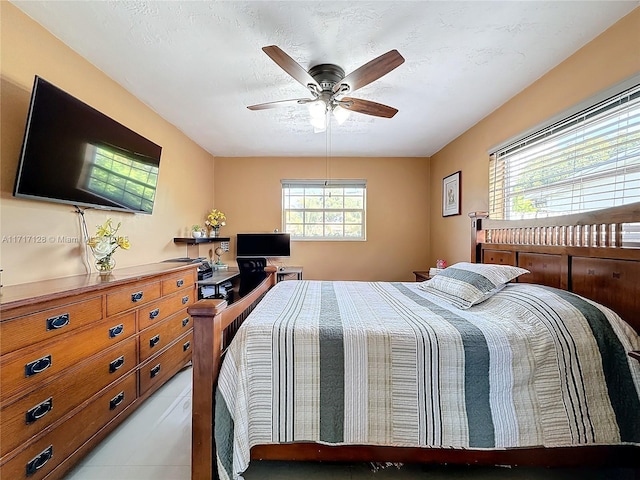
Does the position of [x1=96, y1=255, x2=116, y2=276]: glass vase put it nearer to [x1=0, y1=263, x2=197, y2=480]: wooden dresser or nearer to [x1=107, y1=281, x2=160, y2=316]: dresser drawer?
[x1=0, y1=263, x2=197, y2=480]: wooden dresser

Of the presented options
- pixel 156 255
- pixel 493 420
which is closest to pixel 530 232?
pixel 493 420

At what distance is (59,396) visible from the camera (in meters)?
1.38

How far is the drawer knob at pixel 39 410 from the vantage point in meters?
1.24

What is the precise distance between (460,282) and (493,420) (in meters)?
0.91

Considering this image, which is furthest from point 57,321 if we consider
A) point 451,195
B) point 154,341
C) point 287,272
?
point 451,195

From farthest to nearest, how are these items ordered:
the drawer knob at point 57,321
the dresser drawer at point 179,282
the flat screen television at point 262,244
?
the flat screen television at point 262,244 → the dresser drawer at point 179,282 → the drawer knob at point 57,321

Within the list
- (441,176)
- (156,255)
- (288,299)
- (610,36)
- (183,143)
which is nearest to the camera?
(610,36)

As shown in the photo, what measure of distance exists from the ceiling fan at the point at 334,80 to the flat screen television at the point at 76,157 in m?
1.16

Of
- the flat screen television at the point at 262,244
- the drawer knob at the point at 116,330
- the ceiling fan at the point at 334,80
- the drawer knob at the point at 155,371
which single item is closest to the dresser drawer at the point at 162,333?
the drawer knob at the point at 155,371

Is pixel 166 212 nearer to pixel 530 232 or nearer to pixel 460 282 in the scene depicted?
pixel 460 282

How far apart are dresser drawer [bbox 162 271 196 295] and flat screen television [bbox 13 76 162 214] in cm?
72

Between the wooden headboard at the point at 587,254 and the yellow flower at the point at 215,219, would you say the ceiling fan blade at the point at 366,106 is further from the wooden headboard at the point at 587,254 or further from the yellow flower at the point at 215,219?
the yellow flower at the point at 215,219

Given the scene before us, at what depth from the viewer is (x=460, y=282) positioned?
77.5 inches

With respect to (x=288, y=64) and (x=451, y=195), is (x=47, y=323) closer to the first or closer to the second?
(x=288, y=64)
